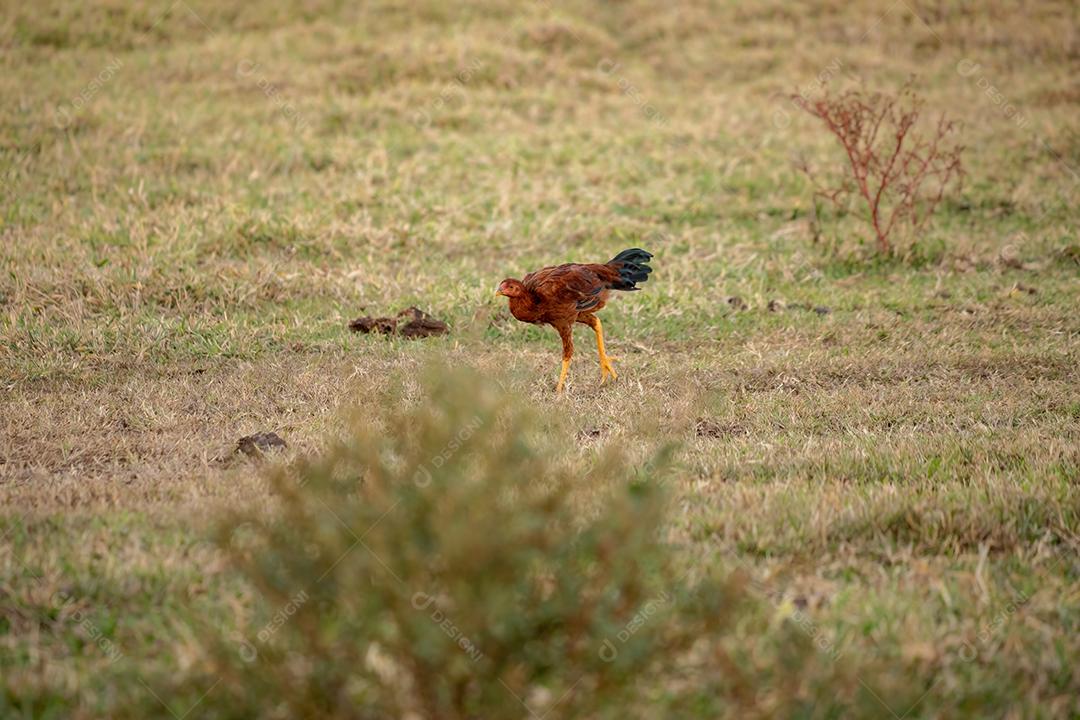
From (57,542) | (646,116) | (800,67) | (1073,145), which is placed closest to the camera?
(57,542)

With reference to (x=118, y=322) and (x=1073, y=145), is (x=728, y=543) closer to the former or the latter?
(x=118, y=322)

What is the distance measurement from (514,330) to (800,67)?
476 inches

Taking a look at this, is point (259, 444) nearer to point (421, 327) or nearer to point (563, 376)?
point (563, 376)

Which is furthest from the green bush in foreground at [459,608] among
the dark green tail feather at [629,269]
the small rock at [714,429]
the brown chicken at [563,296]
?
the dark green tail feather at [629,269]

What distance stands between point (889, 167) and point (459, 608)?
9.12 metres

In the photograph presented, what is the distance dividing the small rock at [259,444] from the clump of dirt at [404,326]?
2544 mm

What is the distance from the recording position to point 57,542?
14.2 feet

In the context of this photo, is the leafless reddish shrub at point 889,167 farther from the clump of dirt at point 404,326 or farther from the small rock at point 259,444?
Answer: the small rock at point 259,444

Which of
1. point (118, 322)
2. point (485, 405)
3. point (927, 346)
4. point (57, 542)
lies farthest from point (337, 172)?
point (485, 405)

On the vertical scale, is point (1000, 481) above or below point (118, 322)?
above

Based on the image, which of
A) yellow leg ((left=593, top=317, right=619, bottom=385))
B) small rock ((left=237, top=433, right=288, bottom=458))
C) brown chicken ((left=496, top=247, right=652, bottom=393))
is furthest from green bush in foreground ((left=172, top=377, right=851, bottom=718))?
yellow leg ((left=593, top=317, right=619, bottom=385))

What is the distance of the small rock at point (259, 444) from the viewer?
218 inches

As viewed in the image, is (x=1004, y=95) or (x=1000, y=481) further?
(x=1004, y=95)

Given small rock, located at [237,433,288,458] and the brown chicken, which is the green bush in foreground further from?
the brown chicken
